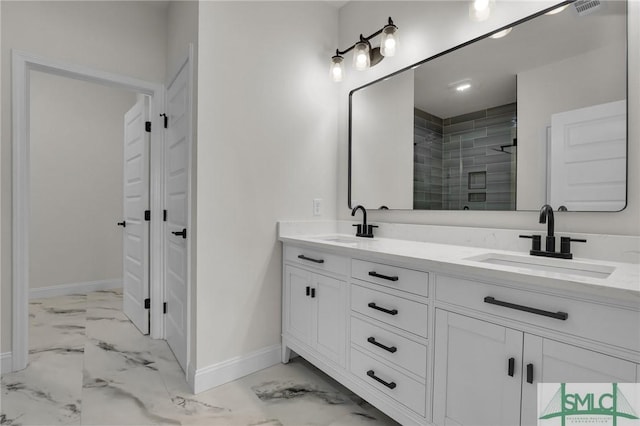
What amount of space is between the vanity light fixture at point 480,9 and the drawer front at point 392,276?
1.31m

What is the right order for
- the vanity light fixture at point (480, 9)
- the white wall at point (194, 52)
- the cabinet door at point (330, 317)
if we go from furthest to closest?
the white wall at point (194, 52)
the cabinet door at point (330, 317)
the vanity light fixture at point (480, 9)

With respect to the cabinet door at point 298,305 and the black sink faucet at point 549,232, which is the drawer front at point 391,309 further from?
the black sink faucet at point 549,232

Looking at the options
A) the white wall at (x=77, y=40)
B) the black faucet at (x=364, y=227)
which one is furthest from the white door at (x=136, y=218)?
the black faucet at (x=364, y=227)

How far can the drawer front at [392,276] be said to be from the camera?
145 centimetres

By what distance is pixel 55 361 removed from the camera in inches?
91.9

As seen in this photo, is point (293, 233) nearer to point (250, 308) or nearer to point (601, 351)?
point (250, 308)

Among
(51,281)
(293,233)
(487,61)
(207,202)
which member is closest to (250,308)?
(293,233)

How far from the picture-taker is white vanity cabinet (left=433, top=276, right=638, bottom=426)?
100cm

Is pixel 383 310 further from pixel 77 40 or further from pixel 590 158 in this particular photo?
pixel 77 40

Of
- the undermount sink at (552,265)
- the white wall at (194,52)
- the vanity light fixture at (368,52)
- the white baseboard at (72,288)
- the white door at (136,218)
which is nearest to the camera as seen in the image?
the undermount sink at (552,265)

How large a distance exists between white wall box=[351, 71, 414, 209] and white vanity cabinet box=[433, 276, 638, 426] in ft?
3.31

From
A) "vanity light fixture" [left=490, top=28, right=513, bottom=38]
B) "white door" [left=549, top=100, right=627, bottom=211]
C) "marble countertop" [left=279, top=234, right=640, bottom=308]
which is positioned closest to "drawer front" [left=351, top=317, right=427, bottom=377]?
"marble countertop" [left=279, top=234, right=640, bottom=308]

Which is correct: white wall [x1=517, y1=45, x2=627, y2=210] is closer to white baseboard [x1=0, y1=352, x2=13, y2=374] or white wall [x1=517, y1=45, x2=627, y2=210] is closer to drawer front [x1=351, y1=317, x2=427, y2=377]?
drawer front [x1=351, y1=317, x2=427, y2=377]

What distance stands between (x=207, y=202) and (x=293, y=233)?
63 centimetres
